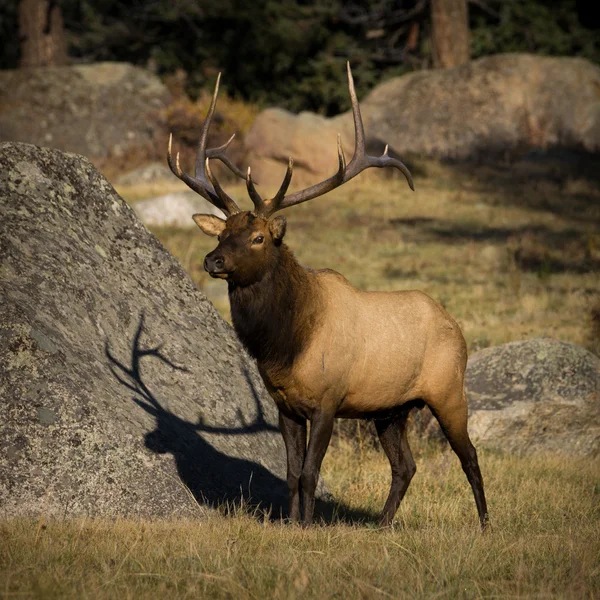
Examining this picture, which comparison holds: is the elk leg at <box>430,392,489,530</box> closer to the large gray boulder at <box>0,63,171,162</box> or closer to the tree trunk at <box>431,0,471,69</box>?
the large gray boulder at <box>0,63,171,162</box>

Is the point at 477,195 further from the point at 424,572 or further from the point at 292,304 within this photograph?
the point at 424,572

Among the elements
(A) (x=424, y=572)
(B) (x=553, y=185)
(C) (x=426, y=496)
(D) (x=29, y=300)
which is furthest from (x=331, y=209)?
(A) (x=424, y=572)

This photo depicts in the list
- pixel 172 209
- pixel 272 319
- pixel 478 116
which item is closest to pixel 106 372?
pixel 272 319

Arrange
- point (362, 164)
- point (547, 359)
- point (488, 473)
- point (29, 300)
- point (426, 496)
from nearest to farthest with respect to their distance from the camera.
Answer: point (29, 300)
point (362, 164)
point (426, 496)
point (488, 473)
point (547, 359)

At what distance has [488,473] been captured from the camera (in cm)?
932

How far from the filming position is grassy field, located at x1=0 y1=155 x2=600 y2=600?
5.39 m

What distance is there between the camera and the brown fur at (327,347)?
7023mm

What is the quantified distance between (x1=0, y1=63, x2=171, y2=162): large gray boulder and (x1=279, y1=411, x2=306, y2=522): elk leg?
21075mm

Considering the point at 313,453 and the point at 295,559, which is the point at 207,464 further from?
the point at 295,559

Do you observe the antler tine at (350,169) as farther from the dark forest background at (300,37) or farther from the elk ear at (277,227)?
the dark forest background at (300,37)

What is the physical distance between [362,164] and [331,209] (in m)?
14.5

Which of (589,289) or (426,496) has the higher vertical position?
(589,289)

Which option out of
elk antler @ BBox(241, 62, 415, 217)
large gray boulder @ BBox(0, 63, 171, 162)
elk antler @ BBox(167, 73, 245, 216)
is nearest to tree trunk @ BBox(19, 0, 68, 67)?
large gray boulder @ BBox(0, 63, 171, 162)

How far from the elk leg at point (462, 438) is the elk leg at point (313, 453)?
1143mm
